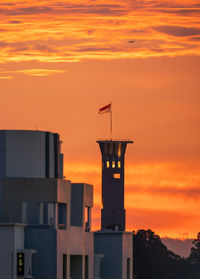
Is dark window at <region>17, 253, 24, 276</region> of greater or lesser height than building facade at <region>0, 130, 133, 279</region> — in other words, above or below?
below

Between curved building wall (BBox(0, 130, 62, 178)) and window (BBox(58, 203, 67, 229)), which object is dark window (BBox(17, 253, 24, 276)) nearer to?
window (BBox(58, 203, 67, 229))

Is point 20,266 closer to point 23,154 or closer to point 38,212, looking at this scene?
point 38,212

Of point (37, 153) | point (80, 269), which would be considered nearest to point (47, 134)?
point (37, 153)

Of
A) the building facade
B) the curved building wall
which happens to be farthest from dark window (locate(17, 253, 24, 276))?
the curved building wall

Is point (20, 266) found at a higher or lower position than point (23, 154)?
lower

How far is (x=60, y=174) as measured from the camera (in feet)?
511

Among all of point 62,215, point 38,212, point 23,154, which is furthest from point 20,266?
point 23,154

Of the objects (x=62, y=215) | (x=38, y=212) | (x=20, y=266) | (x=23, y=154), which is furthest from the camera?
(x=62, y=215)

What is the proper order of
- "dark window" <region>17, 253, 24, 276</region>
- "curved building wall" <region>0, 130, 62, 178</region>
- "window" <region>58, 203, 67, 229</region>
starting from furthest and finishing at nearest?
1. "window" <region>58, 203, 67, 229</region>
2. "curved building wall" <region>0, 130, 62, 178</region>
3. "dark window" <region>17, 253, 24, 276</region>

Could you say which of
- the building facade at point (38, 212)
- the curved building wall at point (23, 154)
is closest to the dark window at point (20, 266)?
the building facade at point (38, 212)

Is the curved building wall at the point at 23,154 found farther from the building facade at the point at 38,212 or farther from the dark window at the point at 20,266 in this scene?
the dark window at the point at 20,266

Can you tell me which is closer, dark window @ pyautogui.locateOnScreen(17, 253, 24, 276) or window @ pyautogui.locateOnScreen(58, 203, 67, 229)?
dark window @ pyautogui.locateOnScreen(17, 253, 24, 276)

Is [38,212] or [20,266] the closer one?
[20,266]

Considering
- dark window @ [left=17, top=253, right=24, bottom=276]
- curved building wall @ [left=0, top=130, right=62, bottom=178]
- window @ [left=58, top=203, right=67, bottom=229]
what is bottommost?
dark window @ [left=17, top=253, right=24, bottom=276]
